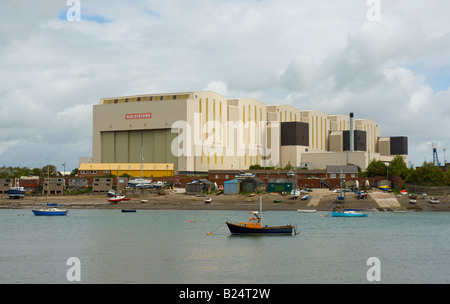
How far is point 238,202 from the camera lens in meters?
110

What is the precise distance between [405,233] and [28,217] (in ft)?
208

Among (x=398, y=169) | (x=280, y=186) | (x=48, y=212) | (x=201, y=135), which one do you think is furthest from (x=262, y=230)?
(x=398, y=169)

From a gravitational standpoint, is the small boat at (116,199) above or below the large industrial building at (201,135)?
below

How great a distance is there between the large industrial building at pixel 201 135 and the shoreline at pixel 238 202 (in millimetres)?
25769

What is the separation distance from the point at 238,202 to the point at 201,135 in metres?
42.6

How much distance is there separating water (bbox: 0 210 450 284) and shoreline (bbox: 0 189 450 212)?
14046 mm

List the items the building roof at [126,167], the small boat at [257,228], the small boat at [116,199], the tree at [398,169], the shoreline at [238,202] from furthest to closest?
the building roof at [126,167], the tree at [398,169], the small boat at [116,199], the shoreline at [238,202], the small boat at [257,228]

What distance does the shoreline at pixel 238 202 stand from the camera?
10331 centimetres

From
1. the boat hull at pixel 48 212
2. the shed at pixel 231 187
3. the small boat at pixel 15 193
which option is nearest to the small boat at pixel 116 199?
Result: the boat hull at pixel 48 212

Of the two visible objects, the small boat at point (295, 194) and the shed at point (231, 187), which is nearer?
the small boat at point (295, 194)

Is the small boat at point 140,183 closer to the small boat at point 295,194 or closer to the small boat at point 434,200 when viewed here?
the small boat at point 295,194
